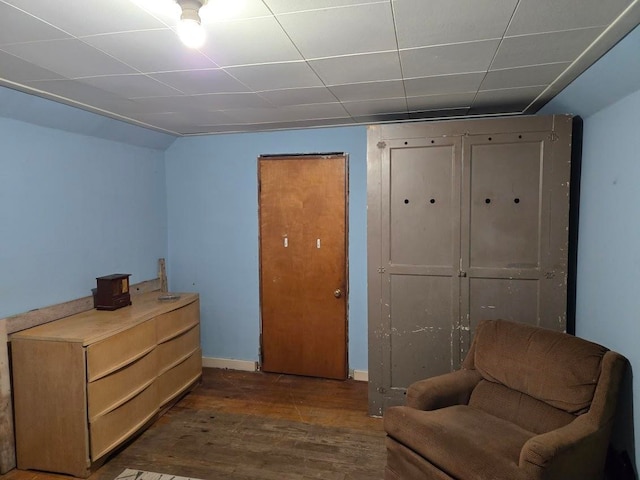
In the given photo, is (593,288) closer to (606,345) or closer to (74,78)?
(606,345)

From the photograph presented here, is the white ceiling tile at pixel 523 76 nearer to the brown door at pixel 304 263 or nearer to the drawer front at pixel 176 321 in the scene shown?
the brown door at pixel 304 263

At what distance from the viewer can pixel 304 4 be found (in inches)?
59.6

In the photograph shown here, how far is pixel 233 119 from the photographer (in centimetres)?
344

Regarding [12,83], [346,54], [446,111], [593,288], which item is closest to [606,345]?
[593,288]

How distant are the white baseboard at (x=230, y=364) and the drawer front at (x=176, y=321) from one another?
2.31 feet

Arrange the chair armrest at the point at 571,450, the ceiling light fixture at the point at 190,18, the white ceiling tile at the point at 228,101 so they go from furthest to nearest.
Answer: the white ceiling tile at the point at 228,101, the chair armrest at the point at 571,450, the ceiling light fixture at the point at 190,18

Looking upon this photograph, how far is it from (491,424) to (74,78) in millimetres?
2977


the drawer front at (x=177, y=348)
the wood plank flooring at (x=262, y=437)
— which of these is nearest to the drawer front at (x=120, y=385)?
the drawer front at (x=177, y=348)

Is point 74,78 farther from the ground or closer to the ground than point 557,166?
farther from the ground

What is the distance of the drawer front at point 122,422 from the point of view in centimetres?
255

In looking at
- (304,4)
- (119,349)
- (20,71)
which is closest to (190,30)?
(304,4)

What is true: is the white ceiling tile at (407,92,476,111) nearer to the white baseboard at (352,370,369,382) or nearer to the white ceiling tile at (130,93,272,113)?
the white ceiling tile at (130,93,272,113)

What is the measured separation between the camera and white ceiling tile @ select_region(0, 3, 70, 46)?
5.12ft

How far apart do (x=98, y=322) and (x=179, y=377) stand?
3.09 feet
